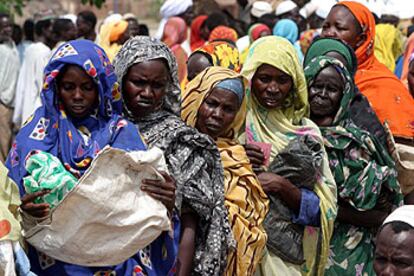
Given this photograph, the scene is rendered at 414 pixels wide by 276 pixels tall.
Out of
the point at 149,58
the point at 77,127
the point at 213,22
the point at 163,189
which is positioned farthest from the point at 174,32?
the point at 163,189

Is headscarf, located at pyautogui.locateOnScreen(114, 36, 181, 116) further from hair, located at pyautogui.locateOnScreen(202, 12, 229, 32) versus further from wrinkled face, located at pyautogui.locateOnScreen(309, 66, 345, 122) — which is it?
hair, located at pyautogui.locateOnScreen(202, 12, 229, 32)

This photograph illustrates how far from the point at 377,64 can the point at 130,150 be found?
10.5 ft

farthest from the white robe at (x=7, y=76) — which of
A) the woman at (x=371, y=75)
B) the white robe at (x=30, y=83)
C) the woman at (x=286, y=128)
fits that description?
the woman at (x=286, y=128)

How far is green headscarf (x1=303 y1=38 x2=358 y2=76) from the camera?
6570 millimetres

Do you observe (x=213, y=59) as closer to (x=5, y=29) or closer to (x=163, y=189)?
(x=163, y=189)

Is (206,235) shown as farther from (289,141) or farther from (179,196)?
(289,141)

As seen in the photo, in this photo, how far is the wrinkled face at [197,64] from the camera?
6.93 metres

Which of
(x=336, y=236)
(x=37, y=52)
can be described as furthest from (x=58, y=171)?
(x=37, y=52)

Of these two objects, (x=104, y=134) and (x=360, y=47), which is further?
(x=360, y=47)

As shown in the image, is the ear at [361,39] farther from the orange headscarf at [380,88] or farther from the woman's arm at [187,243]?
the woman's arm at [187,243]

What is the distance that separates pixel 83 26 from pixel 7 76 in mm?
1759

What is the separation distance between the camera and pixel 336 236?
20.3 feet

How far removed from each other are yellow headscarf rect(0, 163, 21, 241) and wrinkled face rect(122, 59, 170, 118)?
0.84 m

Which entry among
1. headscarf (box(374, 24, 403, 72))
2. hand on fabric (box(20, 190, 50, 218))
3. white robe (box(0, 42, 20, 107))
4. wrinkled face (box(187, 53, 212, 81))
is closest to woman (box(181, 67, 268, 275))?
hand on fabric (box(20, 190, 50, 218))
